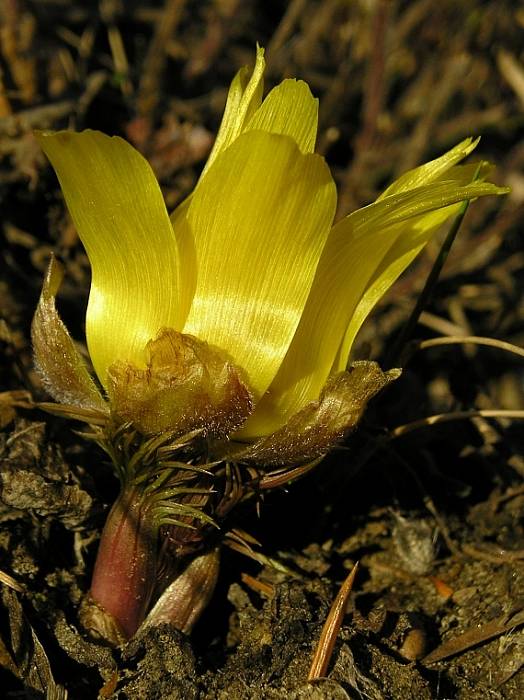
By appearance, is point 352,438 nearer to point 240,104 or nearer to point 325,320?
point 325,320

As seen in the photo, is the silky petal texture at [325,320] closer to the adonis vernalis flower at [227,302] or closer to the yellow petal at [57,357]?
the adonis vernalis flower at [227,302]

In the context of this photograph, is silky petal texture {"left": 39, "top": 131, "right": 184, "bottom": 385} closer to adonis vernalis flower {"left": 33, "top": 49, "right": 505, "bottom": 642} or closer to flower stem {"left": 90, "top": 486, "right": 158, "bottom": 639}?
adonis vernalis flower {"left": 33, "top": 49, "right": 505, "bottom": 642}

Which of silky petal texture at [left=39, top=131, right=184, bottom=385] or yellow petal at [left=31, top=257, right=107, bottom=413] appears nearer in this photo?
silky petal texture at [left=39, top=131, right=184, bottom=385]

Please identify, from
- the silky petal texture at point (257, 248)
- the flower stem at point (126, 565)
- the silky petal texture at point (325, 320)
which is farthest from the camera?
the flower stem at point (126, 565)

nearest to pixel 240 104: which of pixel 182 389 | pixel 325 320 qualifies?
pixel 325 320

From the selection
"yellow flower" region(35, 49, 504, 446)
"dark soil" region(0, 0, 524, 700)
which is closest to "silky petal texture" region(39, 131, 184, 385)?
"yellow flower" region(35, 49, 504, 446)

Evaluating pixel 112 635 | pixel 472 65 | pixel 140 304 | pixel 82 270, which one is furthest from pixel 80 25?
pixel 112 635

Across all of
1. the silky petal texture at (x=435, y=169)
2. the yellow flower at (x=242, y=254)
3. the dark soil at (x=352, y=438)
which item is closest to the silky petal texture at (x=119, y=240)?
the yellow flower at (x=242, y=254)

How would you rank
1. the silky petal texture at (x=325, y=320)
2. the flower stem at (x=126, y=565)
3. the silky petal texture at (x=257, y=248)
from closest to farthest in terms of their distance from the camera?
the silky petal texture at (x=257, y=248) < the silky petal texture at (x=325, y=320) < the flower stem at (x=126, y=565)
